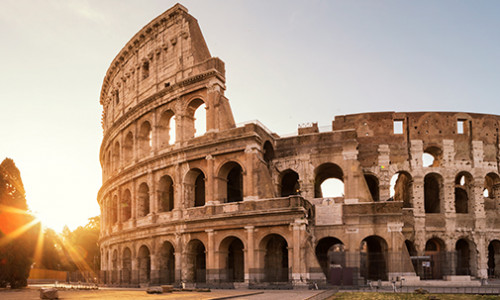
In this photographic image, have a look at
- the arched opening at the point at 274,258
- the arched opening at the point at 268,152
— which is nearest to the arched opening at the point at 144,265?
the arched opening at the point at 274,258

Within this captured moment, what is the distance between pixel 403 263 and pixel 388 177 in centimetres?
595

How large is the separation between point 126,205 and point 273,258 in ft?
41.5

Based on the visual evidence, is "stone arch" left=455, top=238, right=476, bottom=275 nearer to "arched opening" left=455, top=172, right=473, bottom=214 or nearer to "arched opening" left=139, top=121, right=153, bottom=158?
"arched opening" left=455, top=172, right=473, bottom=214

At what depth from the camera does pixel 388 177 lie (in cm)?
2817

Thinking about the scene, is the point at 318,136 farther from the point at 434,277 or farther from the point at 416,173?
the point at 434,277

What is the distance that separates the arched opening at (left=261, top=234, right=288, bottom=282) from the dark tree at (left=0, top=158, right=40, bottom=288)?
13.7m

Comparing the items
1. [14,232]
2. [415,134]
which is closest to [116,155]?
[14,232]

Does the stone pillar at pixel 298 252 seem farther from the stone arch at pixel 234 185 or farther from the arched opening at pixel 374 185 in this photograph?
the arched opening at pixel 374 185

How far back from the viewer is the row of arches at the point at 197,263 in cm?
2445

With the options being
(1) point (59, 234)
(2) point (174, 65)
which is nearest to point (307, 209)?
(2) point (174, 65)

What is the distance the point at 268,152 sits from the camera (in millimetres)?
27484

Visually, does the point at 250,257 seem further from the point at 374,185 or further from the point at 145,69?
the point at 145,69

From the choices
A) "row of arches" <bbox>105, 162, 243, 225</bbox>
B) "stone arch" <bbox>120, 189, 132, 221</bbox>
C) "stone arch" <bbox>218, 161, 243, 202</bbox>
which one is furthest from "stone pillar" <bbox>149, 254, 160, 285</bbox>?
"stone arch" <bbox>120, 189, 132, 221</bbox>

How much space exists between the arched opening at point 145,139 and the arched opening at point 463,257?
20931 millimetres
